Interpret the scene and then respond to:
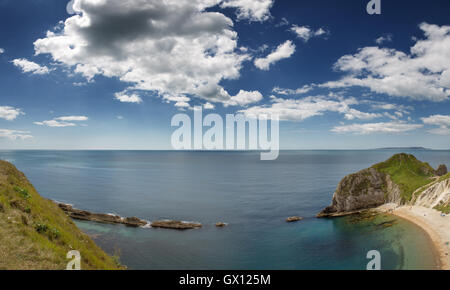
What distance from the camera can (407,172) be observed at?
254 feet

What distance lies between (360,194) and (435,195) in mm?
17575

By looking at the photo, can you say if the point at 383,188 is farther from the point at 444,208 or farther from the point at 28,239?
the point at 28,239

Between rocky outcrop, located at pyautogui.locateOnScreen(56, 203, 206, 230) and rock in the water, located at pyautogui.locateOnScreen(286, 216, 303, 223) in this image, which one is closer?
rocky outcrop, located at pyautogui.locateOnScreen(56, 203, 206, 230)

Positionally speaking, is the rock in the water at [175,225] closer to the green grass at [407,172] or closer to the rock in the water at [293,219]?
the rock in the water at [293,219]

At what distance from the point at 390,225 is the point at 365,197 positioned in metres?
16.1

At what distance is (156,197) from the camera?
90.4 meters

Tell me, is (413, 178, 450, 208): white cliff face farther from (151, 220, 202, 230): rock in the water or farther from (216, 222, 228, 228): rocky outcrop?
(151, 220, 202, 230): rock in the water

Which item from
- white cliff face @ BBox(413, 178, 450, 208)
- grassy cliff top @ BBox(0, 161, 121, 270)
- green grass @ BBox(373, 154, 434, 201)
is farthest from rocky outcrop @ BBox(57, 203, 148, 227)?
green grass @ BBox(373, 154, 434, 201)

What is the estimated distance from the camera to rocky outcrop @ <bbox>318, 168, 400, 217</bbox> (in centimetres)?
7181

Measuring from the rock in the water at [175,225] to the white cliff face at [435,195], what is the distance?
6113cm

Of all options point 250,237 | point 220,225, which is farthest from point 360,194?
point 220,225

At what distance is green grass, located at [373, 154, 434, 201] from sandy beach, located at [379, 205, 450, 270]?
589 cm
